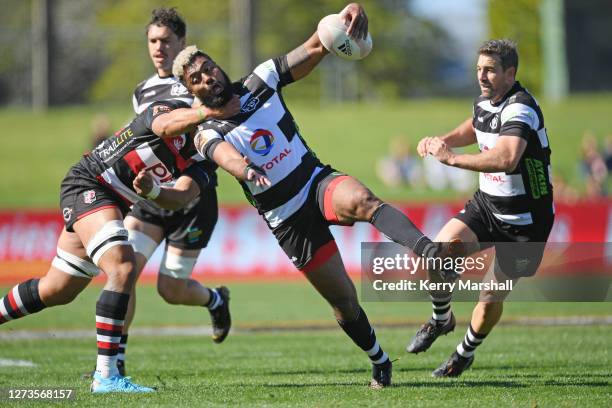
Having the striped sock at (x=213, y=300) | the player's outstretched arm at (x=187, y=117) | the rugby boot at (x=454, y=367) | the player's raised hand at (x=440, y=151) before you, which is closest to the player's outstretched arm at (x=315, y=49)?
the player's outstretched arm at (x=187, y=117)

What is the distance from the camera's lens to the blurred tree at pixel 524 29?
29.3 meters

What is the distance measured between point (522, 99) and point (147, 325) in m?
6.81

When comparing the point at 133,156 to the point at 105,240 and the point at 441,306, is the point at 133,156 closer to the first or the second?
the point at 105,240

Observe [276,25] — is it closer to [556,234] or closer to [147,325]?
[556,234]

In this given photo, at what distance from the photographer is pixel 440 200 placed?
2342cm

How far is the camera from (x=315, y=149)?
89.9 ft

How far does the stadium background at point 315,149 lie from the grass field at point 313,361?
0.04m

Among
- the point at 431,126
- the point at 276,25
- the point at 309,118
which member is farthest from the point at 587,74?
the point at 276,25

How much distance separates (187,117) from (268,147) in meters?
0.59

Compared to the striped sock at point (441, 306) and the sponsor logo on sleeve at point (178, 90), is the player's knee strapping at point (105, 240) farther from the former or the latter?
the striped sock at point (441, 306)

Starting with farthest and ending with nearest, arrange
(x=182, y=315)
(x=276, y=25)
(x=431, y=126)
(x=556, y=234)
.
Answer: (x=276, y=25), (x=431, y=126), (x=556, y=234), (x=182, y=315)

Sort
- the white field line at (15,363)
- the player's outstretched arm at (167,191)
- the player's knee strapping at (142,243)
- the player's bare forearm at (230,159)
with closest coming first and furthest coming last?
the player's bare forearm at (230,159) → the player's outstretched arm at (167,191) → the player's knee strapping at (142,243) → the white field line at (15,363)

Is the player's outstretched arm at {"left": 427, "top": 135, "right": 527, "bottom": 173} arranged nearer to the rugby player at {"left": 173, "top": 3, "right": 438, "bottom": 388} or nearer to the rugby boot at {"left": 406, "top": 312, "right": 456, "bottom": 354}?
the rugby player at {"left": 173, "top": 3, "right": 438, "bottom": 388}

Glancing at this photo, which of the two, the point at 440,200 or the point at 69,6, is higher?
the point at 69,6
